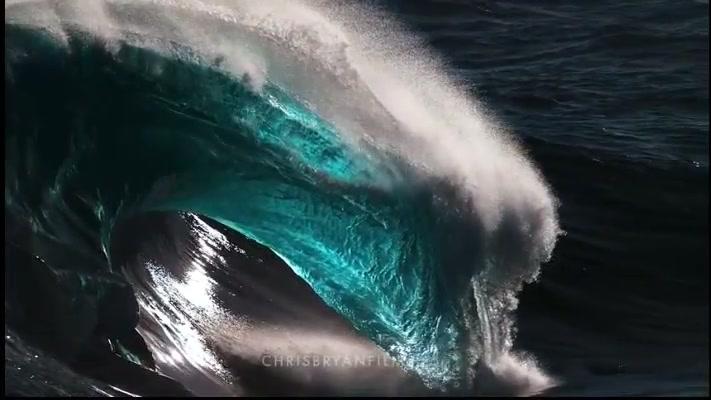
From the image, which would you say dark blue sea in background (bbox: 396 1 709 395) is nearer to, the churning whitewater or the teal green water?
the churning whitewater

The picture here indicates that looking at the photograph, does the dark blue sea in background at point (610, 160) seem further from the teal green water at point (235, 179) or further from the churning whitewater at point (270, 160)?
the teal green water at point (235, 179)

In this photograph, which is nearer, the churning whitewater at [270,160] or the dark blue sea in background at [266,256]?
the dark blue sea in background at [266,256]

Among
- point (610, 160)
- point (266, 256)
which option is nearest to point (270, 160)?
point (266, 256)

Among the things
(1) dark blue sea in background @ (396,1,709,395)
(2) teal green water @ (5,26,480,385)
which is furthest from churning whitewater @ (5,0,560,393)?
(1) dark blue sea in background @ (396,1,709,395)

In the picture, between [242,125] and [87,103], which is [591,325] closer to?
[242,125]

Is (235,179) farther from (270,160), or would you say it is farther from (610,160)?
(610,160)

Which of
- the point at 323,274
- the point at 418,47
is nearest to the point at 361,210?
the point at 323,274

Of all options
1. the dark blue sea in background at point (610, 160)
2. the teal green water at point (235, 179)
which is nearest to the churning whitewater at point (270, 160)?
the teal green water at point (235, 179)
